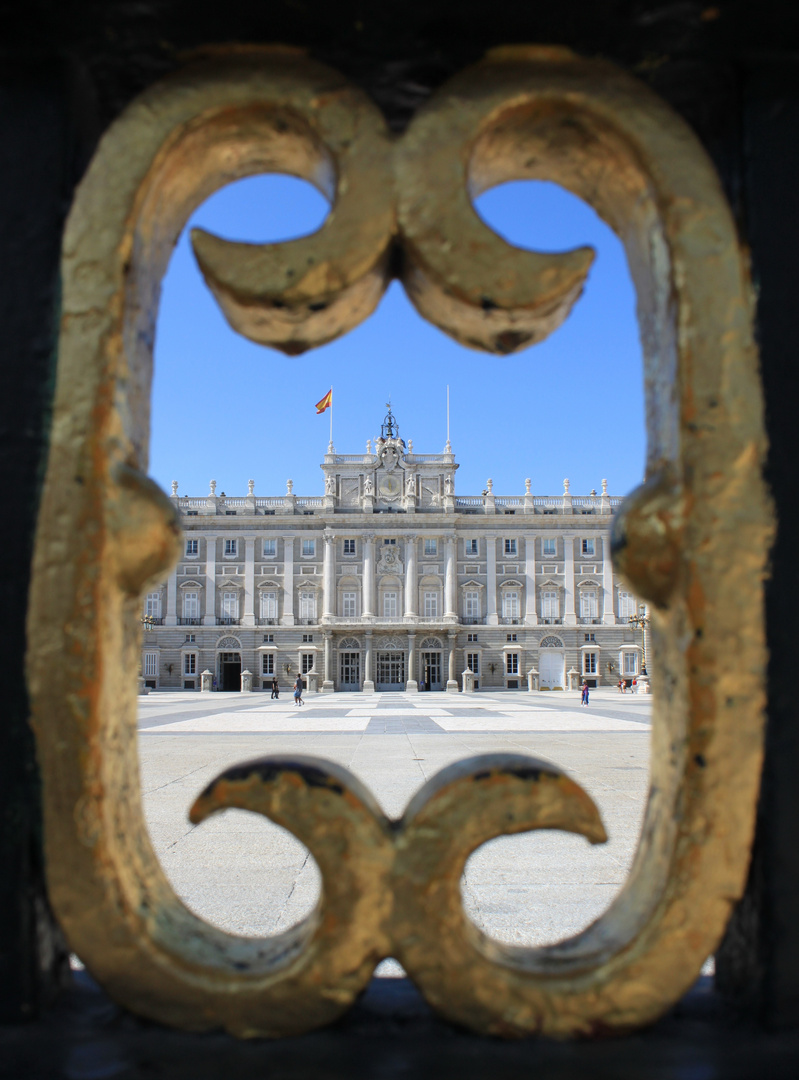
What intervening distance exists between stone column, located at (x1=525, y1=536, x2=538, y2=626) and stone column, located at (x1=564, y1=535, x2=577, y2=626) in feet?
5.34

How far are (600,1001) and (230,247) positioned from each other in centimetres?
76

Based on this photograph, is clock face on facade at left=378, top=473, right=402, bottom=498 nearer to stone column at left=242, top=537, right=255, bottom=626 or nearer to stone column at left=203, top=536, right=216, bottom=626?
stone column at left=242, top=537, right=255, bottom=626

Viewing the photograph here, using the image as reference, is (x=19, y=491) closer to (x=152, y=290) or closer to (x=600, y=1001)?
(x=152, y=290)

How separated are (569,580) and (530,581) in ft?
6.67

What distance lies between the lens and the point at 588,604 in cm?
3694

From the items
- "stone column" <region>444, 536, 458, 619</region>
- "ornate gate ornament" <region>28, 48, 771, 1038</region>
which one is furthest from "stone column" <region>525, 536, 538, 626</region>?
"ornate gate ornament" <region>28, 48, 771, 1038</region>

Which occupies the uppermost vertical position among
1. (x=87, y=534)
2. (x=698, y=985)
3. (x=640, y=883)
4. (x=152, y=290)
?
(x=152, y=290)

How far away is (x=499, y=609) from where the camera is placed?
121ft

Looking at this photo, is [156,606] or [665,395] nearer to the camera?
[665,395]

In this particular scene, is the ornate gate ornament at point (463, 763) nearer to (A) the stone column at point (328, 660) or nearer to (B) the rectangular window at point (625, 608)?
(A) the stone column at point (328, 660)

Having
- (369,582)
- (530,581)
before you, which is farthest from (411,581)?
(530,581)

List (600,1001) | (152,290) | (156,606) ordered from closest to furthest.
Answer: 1. (600,1001)
2. (152,290)
3. (156,606)

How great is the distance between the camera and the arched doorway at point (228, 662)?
36.4 metres

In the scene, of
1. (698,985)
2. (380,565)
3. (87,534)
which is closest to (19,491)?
(87,534)
